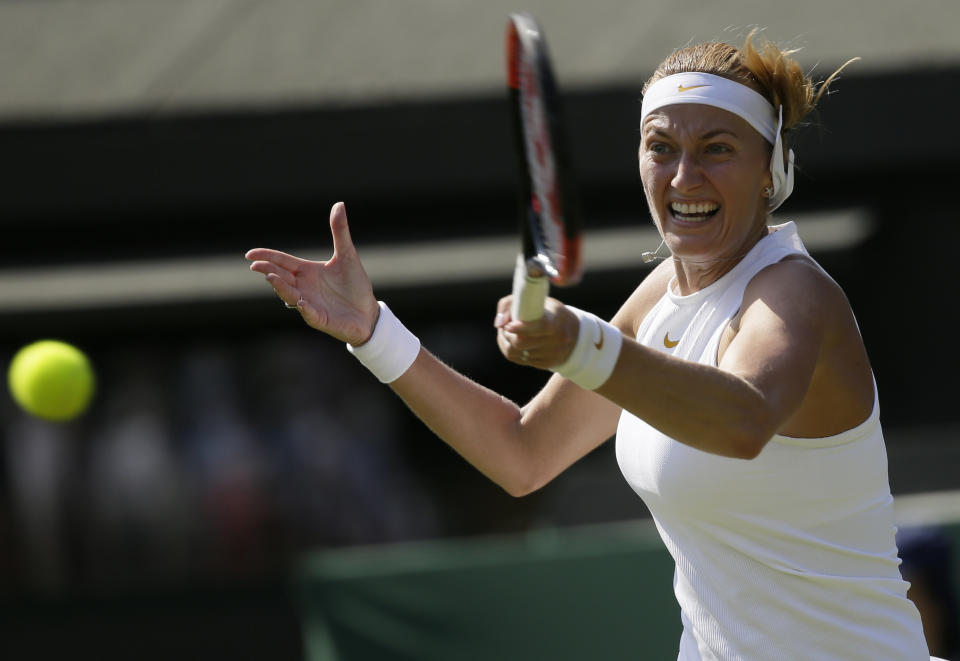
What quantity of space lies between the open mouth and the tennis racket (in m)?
0.37

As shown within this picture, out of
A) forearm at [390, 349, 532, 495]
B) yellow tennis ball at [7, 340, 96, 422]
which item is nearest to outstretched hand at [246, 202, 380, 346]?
forearm at [390, 349, 532, 495]

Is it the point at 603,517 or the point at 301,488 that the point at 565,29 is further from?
the point at 301,488

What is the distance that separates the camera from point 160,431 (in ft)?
29.4

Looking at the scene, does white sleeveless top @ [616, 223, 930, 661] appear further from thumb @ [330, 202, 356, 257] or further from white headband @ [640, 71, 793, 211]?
thumb @ [330, 202, 356, 257]

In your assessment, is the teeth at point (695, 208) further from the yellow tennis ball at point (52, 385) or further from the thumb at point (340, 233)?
the yellow tennis ball at point (52, 385)

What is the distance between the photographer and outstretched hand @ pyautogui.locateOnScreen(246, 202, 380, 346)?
2.53 meters

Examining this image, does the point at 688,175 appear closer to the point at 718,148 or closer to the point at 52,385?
the point at 718,148

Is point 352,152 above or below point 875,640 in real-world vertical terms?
above

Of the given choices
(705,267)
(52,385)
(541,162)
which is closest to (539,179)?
(541,162)

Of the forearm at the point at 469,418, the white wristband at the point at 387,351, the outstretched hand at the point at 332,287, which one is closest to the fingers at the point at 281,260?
the outstretched hand at the point at 332,287

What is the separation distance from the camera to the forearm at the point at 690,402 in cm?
186

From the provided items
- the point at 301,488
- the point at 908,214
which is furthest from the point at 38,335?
the point at 908,214

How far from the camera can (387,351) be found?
8.46 feet

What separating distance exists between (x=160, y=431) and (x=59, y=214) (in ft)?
8.58
